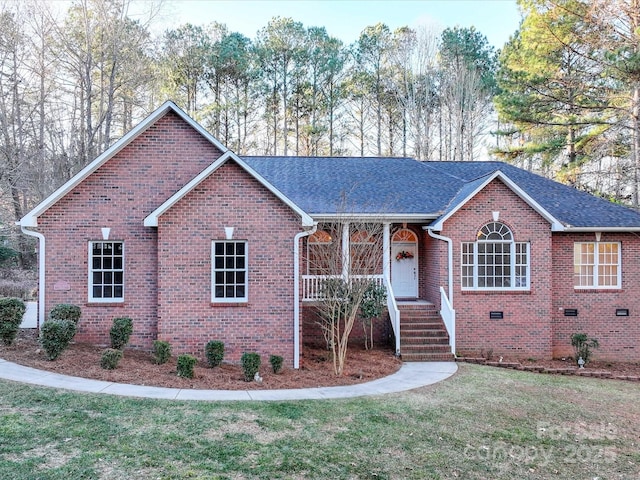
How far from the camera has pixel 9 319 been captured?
1027 cm

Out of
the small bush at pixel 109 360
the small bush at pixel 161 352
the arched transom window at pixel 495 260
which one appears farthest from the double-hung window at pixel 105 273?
the arched transom window at pixel 495 260

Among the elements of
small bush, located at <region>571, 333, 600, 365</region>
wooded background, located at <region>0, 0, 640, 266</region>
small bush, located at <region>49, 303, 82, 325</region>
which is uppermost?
wooded background, located at <region>0, 0, 640, 266</region>

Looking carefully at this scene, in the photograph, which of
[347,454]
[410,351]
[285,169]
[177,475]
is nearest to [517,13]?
[285,169]

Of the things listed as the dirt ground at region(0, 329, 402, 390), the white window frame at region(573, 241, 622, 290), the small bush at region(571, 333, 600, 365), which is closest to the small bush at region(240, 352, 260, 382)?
the dirt ground at region(0, 329, 402, 390)

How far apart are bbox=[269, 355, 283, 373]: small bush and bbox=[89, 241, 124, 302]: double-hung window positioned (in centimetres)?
439

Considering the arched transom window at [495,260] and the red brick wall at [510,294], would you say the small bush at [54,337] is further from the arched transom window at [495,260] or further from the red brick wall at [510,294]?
the arched transom window at [495,260]

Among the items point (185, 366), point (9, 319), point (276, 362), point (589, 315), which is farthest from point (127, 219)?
point (589, 315)

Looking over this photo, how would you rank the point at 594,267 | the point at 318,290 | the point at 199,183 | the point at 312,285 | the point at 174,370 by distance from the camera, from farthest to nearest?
the point at 594,267 → the point at 312,285 → the point at 318,290 → the point at 199,183 → the point at 174,370

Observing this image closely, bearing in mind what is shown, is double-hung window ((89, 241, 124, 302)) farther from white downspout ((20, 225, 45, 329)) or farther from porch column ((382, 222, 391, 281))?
porch column ((382, 222, 391, 281))

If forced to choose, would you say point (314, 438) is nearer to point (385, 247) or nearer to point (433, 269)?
point (385, 247)

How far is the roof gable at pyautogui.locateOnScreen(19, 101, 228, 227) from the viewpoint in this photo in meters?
11.0

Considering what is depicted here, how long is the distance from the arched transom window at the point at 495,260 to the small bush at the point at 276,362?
6.36m

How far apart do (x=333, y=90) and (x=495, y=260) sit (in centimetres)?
2203

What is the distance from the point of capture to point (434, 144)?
3241 centimetres
